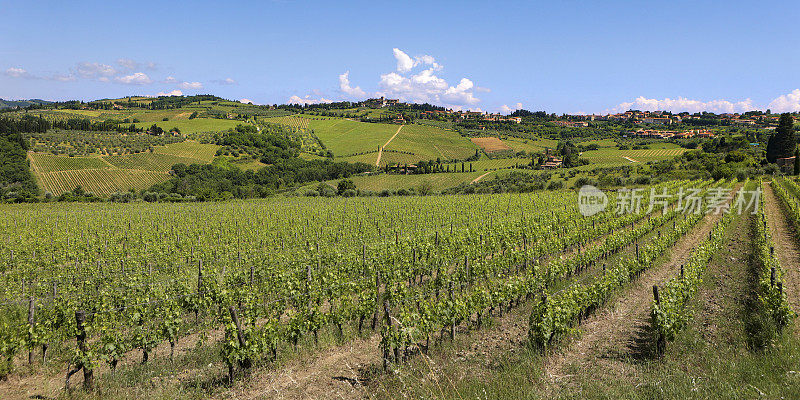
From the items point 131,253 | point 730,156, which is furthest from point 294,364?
point 730,156

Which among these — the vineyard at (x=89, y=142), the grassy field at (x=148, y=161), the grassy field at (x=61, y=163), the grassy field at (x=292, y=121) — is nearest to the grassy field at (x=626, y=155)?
the grassy field at (x=148, y=161)

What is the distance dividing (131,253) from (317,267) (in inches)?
465

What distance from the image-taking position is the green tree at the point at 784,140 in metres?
79.3

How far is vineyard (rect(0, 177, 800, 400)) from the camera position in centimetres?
909

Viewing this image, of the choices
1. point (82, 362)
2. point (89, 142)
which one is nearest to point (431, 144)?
point (89, 142)

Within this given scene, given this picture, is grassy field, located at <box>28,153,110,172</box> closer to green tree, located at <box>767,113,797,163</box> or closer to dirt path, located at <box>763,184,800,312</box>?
dirt path, located at <box>763,184,800,312</box>

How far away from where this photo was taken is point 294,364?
891cm

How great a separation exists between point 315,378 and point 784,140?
108 m

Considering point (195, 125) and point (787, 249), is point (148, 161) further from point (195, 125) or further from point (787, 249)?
point (787, 249)

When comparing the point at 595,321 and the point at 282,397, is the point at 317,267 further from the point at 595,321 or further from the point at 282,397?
the point at 595,321

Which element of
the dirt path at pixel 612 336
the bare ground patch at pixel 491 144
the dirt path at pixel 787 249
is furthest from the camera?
the bare ground patch at pixel 491 144

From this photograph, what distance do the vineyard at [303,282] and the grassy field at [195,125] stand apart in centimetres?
10766

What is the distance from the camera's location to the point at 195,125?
137 metres

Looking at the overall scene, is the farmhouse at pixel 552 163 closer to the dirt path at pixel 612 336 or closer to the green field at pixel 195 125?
the dirt path at pixel 612 336
